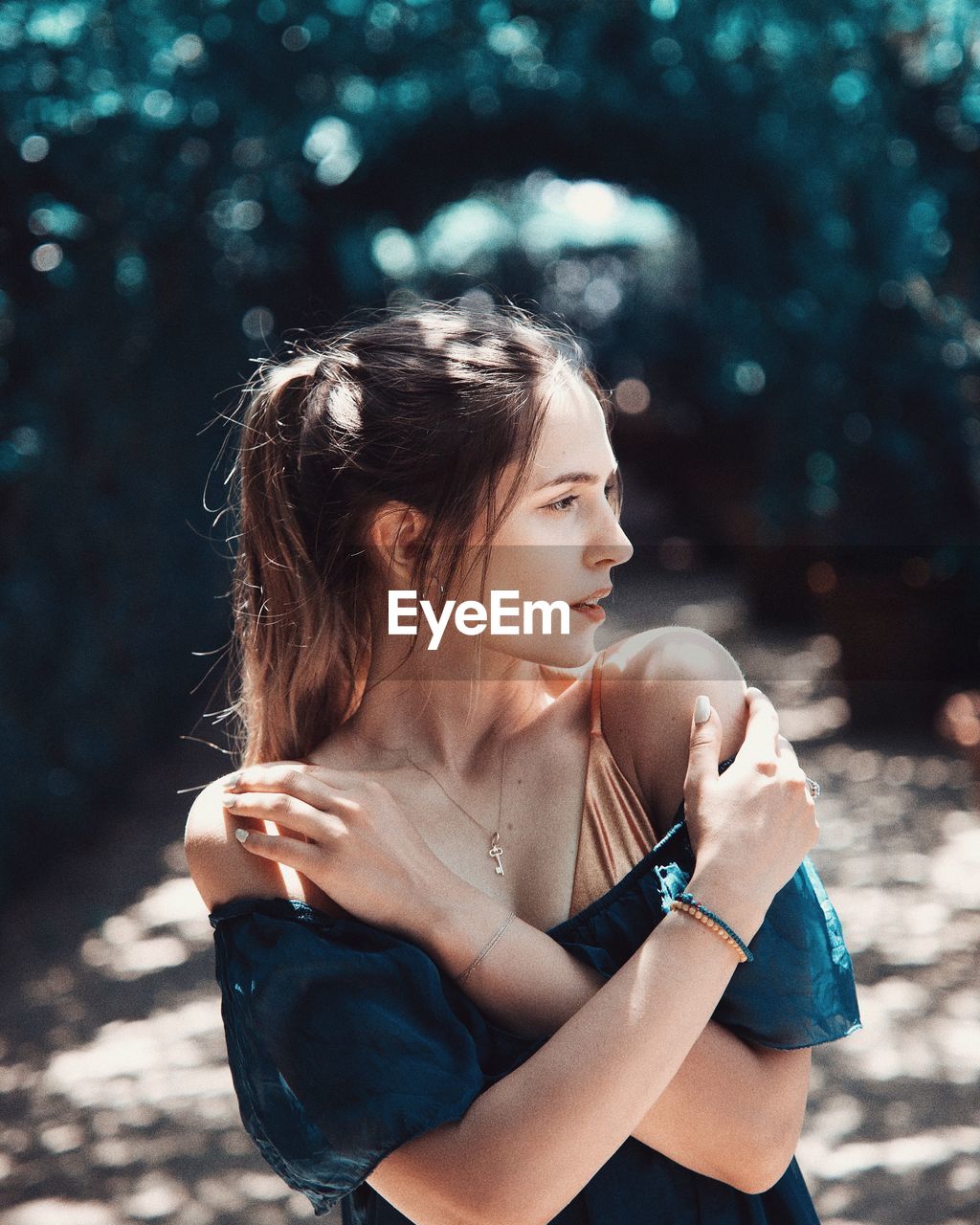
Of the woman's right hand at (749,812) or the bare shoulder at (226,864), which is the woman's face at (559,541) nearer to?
the woman's right hand at (749,812)

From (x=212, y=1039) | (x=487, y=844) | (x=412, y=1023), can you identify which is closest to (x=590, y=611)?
(x=487, y=844)

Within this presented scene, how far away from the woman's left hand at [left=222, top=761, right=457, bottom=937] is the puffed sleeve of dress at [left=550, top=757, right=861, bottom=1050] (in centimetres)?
17

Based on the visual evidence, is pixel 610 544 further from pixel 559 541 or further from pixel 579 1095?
pixel 579 1095

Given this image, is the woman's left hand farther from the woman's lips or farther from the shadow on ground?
the shadow on ground

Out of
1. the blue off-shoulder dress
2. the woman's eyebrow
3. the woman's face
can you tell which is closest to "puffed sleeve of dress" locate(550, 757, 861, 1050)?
the blue off-shoulder dress

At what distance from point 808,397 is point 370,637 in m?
5.77

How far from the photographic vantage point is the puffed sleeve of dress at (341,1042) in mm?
1092

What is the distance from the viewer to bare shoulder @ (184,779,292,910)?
1219mm

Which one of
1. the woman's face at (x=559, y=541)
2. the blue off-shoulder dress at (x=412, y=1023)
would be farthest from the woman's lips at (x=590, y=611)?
the blue off-shoulder dress at (x=412, y=1023)

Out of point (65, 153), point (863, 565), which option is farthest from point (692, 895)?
point (863, 565)

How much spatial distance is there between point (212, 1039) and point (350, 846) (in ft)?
9.79

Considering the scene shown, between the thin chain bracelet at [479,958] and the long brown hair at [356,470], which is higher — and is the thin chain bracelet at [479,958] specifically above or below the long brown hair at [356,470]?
below

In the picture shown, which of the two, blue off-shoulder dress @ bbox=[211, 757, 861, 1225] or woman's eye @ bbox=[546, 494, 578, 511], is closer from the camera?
blue off-shoulder dress @ bbox=[211, 757, 861, 1225]

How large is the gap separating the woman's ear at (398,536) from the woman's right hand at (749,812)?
1.16 ft
